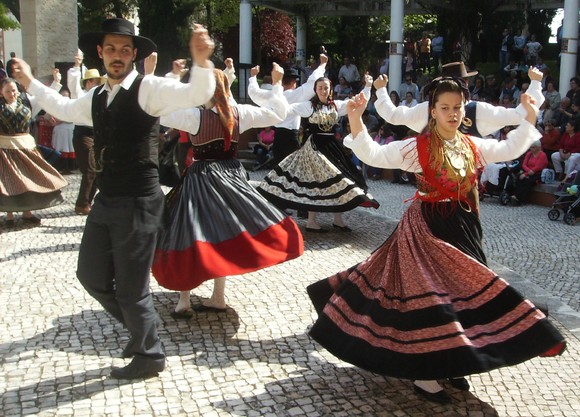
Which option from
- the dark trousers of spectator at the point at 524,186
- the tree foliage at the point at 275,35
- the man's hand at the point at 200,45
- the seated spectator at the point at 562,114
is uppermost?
the tree foliage at the point at 275,35

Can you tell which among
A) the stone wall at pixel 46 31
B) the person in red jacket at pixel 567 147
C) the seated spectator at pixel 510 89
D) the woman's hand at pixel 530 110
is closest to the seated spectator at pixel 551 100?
the seated spectator at pixel 510 89

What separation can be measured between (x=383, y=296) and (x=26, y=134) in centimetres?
580

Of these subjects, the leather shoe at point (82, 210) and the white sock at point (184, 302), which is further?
the leather shoe at point (82, 210)

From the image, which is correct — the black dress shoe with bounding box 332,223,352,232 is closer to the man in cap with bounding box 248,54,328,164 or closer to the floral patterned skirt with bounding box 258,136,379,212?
the floral patterned skirt with bounding box 258,136,379,212

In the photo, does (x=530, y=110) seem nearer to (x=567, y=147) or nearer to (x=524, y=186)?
(x=524, y=186)

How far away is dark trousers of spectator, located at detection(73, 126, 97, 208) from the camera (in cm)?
904

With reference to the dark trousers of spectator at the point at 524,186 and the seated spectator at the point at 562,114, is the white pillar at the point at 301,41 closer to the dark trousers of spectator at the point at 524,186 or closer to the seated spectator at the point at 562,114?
the seated spectator at the point at 562,114

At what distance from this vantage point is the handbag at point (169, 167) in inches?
262

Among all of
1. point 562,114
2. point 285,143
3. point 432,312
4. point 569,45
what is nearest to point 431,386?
point 432,312

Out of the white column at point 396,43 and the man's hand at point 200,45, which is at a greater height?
the white column at point 396,43

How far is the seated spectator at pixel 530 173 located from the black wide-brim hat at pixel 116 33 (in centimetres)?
820

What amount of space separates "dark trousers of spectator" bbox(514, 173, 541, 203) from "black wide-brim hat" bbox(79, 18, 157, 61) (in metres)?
8.21

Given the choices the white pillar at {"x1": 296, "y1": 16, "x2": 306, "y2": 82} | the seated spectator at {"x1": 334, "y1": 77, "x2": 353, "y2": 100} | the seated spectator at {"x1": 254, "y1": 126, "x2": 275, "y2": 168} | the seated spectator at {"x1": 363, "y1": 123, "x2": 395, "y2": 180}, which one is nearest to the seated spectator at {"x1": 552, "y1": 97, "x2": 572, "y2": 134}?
the seated spectator at {"x1": 363, "y1": 123, "x2": 395, "y2": 180}

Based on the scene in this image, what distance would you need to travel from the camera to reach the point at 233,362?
4.35 m
